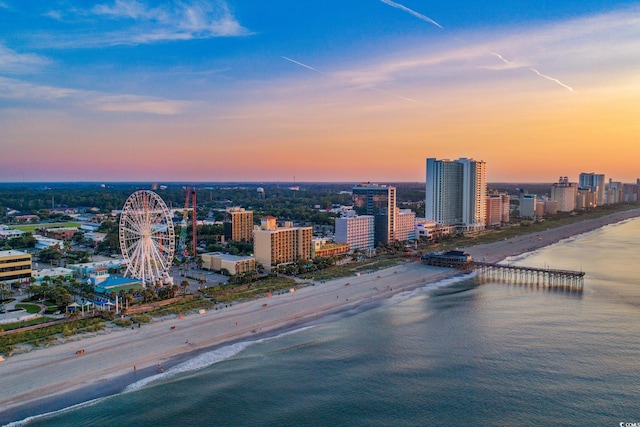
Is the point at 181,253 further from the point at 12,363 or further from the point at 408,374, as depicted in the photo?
the point at 408,374

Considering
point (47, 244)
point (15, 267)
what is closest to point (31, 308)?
point (15, 267)

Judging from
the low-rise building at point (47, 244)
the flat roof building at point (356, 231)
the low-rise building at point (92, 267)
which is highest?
the flat roof building at point (356, 231)

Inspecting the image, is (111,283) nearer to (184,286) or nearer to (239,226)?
(184,286)

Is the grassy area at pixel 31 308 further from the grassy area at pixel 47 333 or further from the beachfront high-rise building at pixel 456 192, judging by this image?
the beachfront high-rise building at pixel 456 192

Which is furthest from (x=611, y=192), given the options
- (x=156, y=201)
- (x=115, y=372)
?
(x=115, y=372)

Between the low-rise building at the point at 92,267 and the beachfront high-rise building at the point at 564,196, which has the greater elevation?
the beachfront high-rise building at the point at 564,196

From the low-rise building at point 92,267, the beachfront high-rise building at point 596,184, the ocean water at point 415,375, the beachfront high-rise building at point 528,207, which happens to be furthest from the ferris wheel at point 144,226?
the beachfront high-rise building at point 596,184

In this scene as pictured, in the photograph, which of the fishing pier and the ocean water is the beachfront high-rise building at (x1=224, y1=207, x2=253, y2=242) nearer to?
the fishing pier
